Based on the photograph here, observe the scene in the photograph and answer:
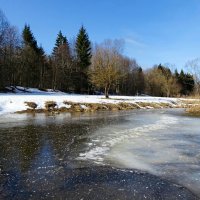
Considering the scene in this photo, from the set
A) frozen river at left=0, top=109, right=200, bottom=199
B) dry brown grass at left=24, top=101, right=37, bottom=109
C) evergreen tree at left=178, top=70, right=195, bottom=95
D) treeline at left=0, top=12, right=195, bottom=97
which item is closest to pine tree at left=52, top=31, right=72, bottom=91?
treeline at left=0, top=12, right=195, bottom=97

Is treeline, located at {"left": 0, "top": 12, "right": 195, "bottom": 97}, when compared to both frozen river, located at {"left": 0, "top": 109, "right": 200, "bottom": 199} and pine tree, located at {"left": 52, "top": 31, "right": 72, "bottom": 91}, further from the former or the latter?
frozen river, located at {"left": 0, "top": 109, "right": 200, "bottom": 199}

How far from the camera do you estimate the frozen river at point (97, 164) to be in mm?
7883

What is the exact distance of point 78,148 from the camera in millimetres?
13500

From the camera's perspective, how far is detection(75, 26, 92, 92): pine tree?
74625 millimetres

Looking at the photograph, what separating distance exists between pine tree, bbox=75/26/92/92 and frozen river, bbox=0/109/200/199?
5714 centimetres

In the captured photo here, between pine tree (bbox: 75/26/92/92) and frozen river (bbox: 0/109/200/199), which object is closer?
frozen river (bbox: 0/109/200/199)

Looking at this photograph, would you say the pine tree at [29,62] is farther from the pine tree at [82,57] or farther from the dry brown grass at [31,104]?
the dry brown grass at [31,104]

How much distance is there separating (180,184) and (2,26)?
176ft

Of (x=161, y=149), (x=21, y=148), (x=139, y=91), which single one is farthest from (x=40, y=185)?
(x=139, y=91)

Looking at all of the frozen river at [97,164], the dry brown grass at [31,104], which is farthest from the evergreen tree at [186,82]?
the frozen river at [97,164]

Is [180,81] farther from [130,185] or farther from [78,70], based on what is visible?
[130,185]

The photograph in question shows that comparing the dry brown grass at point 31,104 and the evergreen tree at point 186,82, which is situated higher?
the evergreen tree at point 186,82

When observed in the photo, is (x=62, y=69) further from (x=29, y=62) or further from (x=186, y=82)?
(x=186, y=82)

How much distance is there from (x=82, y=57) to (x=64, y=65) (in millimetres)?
5062
